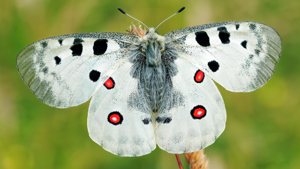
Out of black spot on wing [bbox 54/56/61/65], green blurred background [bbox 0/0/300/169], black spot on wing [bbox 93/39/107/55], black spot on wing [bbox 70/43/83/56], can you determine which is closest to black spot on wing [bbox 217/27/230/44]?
black spot on wing [bbox 93/39/107/55]

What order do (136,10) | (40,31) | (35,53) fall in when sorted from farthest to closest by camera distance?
(136,10) < (40,31) < (35,53)

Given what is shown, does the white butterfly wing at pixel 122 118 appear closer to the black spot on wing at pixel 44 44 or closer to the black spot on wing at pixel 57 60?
the black spot on wing at pixel 57 60

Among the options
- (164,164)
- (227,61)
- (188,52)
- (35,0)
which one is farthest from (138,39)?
(35,0)

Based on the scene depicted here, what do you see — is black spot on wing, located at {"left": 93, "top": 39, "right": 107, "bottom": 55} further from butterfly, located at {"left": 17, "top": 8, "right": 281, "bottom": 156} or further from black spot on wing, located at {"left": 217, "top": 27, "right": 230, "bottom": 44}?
black spot on wing, located at {"left": 217, "top": 27, "right": 230, "bottom": 44}

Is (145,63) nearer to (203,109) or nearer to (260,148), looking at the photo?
(203,109)

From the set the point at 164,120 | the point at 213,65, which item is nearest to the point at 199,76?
the point at 213,65

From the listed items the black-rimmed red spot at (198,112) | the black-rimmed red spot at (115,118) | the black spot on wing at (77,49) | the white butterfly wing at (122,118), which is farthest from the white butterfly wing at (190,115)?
the black spot on wing at (77,49)

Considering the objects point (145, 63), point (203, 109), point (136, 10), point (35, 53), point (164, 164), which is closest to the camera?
point (35, 53)

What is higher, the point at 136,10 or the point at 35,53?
the point at 136,10

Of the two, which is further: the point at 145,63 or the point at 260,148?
the point at 260,148
